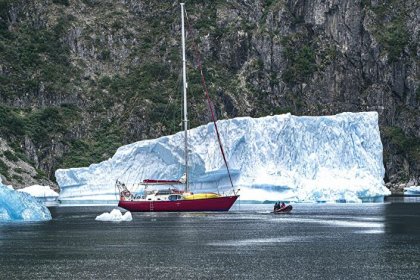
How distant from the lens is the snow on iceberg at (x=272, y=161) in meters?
81.9

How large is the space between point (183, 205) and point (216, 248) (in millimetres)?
28176

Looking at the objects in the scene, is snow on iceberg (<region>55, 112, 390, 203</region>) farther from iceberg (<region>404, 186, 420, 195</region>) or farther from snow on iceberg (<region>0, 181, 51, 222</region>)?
iceberg (<region>404, 186, 420, 195</region>)

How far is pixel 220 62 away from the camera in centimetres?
13800

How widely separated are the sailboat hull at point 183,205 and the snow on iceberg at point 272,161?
10196 millimetres

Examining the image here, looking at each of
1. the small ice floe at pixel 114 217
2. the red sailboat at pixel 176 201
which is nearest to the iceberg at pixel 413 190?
the red sailboat at pixel 176 201

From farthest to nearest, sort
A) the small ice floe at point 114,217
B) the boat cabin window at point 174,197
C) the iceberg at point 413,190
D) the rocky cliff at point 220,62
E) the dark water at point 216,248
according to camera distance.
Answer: the rocky cliff at point 220,62 < the iceberg at point 413,190 < the boat cabin window at point 174,197 < the small ice floe at point 114,217 < the dark water at point 216,248

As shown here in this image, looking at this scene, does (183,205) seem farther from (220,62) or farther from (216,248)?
(220,62)

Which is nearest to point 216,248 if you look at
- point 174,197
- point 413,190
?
point 174,197

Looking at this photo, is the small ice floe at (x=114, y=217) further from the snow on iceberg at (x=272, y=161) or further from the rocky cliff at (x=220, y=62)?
the rocky cliff at (x=220, y=62)

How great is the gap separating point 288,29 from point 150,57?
20265mm

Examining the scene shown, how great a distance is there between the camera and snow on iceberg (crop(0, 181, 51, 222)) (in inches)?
2259

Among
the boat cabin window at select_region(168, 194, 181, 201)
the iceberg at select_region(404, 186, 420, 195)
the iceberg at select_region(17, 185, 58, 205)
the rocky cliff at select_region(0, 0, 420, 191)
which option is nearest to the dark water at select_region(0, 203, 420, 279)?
the boat cabin window at select_region(168, 194, 181, 201)

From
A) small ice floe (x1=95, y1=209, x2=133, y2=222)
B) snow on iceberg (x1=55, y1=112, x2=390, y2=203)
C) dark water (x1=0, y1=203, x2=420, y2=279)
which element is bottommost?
dark water (x1=0, y1=203, x2=420, y2=279)

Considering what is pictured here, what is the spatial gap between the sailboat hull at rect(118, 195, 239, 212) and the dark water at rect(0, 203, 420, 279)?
5.58 metres
